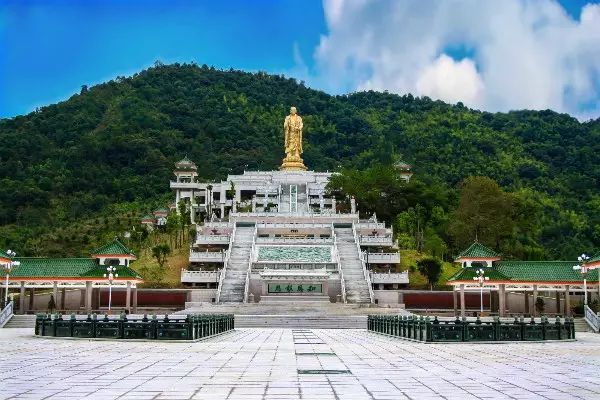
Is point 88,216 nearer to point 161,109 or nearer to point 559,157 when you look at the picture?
point 161,109

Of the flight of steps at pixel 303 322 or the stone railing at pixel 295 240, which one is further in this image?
the stone railing at pixel 295 240

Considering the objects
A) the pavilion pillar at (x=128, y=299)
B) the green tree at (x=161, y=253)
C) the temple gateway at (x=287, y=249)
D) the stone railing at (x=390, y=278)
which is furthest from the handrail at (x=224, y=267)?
the stone railing at (x=390, y=278)

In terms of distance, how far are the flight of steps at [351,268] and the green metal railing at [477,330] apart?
18411 millimetres

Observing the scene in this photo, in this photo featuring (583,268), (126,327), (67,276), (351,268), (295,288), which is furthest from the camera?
(351,268)

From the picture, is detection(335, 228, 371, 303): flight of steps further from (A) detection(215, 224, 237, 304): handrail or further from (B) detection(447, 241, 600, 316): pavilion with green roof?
(A) detection(215, 224, 237, 304): handrail

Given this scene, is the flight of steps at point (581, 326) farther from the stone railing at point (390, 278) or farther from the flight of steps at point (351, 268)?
the stone railing at point (390, 278)

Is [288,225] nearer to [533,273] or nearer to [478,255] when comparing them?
[478,255]

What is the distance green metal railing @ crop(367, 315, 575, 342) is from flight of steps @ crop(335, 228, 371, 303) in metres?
18.4

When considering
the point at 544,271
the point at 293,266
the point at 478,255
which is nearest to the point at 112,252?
the point at 293,266

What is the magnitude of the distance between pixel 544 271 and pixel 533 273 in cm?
58

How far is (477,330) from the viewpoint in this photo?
80.0ft

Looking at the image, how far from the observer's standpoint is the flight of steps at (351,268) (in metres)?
45.6

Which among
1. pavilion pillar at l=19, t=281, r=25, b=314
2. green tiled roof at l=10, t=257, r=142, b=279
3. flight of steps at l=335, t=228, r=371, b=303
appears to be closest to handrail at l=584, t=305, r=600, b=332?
flight of steps at l=335, t=228, r=371, b=303

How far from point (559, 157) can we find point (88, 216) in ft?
196
